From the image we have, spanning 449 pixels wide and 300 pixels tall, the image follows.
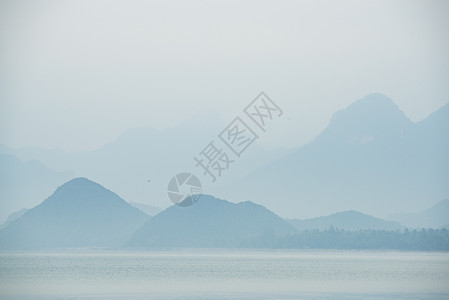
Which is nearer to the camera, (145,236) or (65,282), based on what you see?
(65,282)

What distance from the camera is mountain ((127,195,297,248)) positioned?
132 metres

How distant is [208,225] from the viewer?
133m

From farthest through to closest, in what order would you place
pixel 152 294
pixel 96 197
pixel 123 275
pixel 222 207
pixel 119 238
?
Result: pixel 96 197
pixel 119 238
pixel 222 207
pixel 123 275
pixel 152 294

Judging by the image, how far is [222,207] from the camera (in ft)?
447

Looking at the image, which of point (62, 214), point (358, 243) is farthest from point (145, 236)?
point (358, 243)

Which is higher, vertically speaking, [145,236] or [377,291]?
[145,236]

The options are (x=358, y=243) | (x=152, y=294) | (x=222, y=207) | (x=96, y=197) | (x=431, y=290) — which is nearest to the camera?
(x=152, y=294)

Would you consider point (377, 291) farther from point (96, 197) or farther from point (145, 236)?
point (96, 197)

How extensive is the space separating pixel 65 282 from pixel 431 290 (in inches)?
754

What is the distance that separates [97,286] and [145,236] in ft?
325

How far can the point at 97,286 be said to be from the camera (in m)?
38.3

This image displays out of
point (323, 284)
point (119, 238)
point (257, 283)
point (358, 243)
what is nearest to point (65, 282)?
point (257, 283)

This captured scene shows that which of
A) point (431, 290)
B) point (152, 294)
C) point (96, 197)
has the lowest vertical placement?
point (431, 290)

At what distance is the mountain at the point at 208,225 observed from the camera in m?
132
